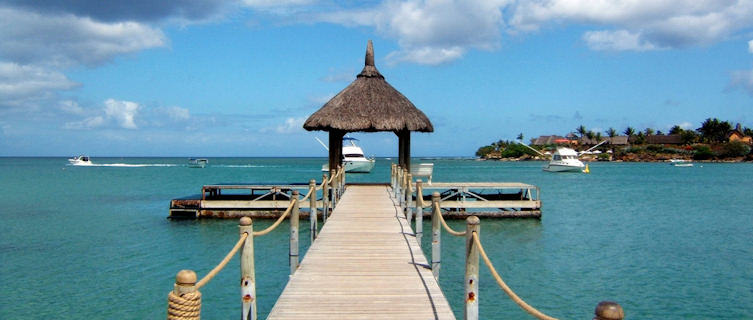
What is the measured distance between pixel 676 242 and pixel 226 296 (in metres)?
13.8

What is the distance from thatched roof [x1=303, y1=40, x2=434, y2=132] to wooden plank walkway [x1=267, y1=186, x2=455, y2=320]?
26.3ft

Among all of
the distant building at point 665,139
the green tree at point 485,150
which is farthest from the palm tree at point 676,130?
the green tree at point 485,150

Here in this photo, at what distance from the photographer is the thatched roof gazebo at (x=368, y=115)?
19750mm

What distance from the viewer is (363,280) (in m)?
7.37

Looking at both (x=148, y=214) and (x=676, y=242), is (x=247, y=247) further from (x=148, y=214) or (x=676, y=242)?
(x=148, y=214)

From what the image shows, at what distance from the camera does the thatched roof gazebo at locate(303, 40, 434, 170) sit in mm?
19750

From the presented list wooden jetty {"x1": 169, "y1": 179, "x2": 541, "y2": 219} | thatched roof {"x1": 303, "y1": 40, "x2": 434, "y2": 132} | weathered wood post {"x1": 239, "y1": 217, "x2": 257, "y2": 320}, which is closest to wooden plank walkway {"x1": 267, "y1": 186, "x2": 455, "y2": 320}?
weathered wood post {"x1": 239, "y1": 217, "x2": 257, "y2": 320}

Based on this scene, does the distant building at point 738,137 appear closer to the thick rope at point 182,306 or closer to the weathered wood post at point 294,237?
the weathered wood post at point 294,237

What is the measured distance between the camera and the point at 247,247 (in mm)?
5730

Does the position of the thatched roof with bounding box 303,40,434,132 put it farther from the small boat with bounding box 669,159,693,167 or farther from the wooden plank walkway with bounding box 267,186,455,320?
the small boat with bounding box 669,159,693,167

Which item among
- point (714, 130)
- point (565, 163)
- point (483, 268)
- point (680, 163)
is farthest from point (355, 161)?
point (714, 130)

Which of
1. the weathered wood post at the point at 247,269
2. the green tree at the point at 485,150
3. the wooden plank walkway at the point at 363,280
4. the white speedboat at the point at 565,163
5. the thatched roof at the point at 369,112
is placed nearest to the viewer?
the weathered wood post at the point at 247,269

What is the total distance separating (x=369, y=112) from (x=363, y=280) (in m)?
12.9

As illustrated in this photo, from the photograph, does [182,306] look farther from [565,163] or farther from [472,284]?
[565,163]
